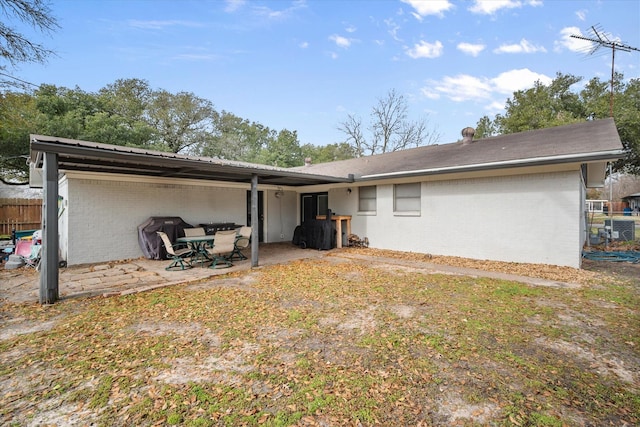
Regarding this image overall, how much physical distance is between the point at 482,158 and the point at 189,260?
8.54 metres

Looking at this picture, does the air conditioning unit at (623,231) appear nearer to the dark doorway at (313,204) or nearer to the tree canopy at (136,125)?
the dark doorway at (313,204)

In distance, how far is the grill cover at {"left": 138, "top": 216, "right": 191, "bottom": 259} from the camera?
336 inches

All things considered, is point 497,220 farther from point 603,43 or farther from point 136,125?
point 136,125

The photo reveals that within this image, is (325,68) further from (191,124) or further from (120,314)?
(120,314)

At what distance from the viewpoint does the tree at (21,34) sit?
288 inches

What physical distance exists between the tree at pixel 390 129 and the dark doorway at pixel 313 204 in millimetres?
14649

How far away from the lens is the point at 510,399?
2297mm

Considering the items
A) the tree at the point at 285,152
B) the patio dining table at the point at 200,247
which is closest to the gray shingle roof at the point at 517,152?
the patio dining table at the point at 200,247

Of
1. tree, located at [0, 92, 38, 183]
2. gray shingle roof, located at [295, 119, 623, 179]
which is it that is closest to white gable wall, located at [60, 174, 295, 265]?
gray shingle roof, located at [295, 119, 623, 179]

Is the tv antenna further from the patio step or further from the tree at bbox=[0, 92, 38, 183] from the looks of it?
the tree at bbox=[0, 92, 38, 183]

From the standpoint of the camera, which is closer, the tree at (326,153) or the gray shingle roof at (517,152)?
the gray shingle roof at (517,152)

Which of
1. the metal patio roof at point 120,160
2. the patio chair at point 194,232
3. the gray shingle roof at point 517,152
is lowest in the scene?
the patio chair at point 194,232

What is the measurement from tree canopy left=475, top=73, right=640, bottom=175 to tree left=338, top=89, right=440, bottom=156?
20.3 ft

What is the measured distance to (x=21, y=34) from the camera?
770cm
